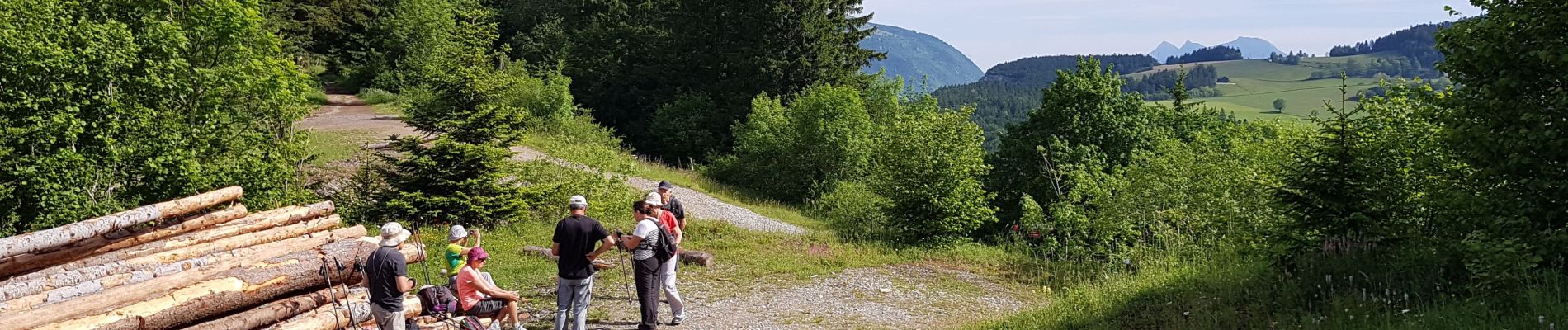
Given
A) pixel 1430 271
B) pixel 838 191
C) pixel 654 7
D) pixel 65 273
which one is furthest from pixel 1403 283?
pixel 654 7

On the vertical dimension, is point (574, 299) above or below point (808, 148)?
above

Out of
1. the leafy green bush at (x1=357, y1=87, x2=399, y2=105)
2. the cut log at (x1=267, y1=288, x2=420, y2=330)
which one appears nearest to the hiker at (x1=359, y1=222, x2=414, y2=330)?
the cut log at (x1=267, y1=288, x2=420, y2=330)

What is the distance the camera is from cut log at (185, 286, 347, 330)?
288 inches

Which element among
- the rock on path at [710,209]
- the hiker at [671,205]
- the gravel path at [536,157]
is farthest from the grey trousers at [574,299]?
the gravel path at [536,157]

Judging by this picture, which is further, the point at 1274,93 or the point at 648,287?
the point at 1274,93

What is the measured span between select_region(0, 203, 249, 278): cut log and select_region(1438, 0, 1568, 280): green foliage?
13182 millimetres

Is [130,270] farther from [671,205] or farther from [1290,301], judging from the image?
[1290,301]

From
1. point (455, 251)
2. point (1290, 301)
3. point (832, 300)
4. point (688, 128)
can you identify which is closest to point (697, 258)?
point (832, 300)

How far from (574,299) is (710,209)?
14057mm

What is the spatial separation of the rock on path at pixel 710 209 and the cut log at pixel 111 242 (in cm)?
680

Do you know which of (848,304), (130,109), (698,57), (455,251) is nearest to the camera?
(455,251)

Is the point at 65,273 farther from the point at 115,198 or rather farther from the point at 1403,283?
the point at 1403,283

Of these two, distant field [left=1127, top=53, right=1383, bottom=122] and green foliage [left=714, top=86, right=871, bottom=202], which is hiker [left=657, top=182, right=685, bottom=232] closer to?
green foliage [left=714, top=86, right=871, bottom=202]

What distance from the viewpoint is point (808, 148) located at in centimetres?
3200
